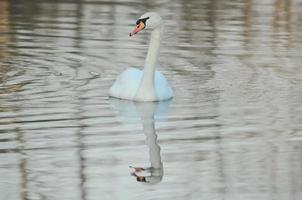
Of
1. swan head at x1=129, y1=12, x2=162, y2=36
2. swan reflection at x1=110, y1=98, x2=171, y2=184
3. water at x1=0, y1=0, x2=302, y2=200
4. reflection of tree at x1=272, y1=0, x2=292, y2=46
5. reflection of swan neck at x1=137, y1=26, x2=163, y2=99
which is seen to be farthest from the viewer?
reflection of tree at x1=272, y1=0, x2=292, y2=46

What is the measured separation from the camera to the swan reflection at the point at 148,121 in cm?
938

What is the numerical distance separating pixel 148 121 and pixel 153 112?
0.69 metres

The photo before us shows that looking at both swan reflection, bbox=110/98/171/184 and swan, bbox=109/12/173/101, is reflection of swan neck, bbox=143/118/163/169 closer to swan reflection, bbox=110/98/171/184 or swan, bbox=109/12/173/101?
swan reflection, bbox=110/98/171/184

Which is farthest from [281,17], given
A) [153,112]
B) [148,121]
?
[148,121]

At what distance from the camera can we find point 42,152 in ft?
33.2

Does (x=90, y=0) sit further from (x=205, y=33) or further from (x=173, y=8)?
(x=205, y=33)

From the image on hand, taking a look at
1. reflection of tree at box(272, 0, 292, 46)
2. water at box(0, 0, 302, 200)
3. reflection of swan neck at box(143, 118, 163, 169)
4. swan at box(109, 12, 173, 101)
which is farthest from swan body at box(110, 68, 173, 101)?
reflection of tree at box(272, 0, 292, 46)

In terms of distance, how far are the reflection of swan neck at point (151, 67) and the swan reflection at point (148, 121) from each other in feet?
0.52

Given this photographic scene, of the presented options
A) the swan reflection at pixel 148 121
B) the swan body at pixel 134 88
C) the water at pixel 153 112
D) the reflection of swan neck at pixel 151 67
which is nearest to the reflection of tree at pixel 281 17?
the water at pixel 153 112

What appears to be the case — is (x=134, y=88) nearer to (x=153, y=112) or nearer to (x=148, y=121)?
(x=153, y=112)

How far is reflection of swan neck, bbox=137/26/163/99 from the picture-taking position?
1351 cm

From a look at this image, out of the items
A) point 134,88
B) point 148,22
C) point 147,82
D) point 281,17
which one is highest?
Answer: point 148,22

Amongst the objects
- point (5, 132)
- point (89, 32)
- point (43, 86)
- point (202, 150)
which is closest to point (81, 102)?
point (43, 86)

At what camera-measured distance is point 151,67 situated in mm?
13727
